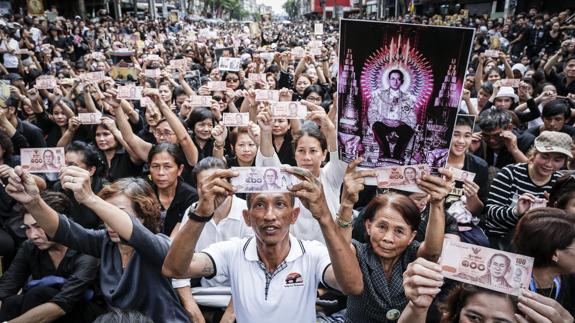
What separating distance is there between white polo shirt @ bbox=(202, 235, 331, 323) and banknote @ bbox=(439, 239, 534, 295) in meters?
0.67

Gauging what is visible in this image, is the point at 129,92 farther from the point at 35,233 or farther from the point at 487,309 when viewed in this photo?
the point at 487,309

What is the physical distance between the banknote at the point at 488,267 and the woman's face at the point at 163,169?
2457 millimetres

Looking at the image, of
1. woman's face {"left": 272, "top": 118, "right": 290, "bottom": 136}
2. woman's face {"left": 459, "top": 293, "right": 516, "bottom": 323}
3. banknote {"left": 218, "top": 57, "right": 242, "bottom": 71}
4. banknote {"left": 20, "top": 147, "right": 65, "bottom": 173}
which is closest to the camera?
woman's face {"left": 459, "top": 293, "right": 516, "bottom": 323}

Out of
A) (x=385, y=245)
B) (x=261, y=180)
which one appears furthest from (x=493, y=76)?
(x=261, y=180)

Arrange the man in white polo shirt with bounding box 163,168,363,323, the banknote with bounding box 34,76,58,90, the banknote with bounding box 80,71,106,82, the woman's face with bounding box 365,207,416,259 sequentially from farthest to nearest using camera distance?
the banknote with bounding box 34,76,58,90, the banknote with bounding box 80,71,106,82, the woman's face with bounding box 365,207,416,259, the man in white polo shirt with bounding box 163,168,363,323

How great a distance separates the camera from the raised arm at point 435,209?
6.38ft

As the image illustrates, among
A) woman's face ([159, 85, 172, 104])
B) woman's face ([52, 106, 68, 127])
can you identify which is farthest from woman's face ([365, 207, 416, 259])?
woman's face ([159, 85, 172, 104])

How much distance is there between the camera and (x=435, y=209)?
2.01m

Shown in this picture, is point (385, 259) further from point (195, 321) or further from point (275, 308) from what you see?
point (195, 321)

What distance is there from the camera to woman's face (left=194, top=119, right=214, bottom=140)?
4.71 metres

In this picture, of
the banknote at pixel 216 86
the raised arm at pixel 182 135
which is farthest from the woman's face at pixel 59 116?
the banknote at pixel 216 86

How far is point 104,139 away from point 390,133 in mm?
3357

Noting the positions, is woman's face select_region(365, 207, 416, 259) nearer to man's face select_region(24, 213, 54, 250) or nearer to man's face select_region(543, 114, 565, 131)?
man's face select_region(24, 213, 54, 250)

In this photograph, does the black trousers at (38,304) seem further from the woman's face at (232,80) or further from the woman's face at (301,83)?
the woman's face at (232,80)
